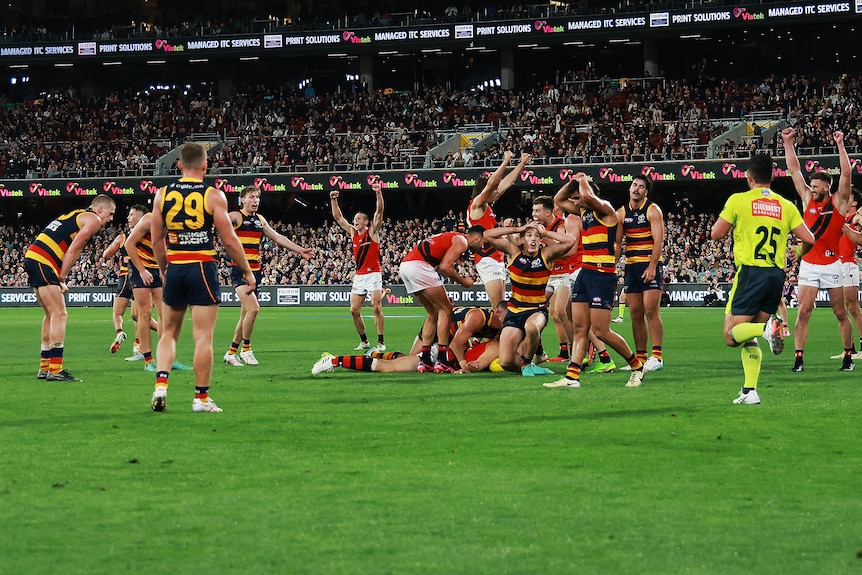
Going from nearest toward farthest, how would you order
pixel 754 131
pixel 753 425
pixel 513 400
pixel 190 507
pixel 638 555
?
pixel 638 555, pixel 190 507, pixel 753 425, pixel 513 400, pixel 754 131

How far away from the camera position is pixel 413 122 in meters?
55.8

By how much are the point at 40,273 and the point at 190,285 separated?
4.59 m

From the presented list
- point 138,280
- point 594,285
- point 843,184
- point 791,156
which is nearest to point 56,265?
point 138,280

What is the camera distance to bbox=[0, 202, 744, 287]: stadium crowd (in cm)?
4269

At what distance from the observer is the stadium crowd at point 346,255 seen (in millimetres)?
42688

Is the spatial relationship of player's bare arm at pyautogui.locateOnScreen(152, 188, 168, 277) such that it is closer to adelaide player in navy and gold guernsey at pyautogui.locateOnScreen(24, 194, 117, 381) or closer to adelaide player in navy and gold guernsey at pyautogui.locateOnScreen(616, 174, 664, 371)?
adelaide player in navy and gold guernsey at pyautogui.locateOnScreen(24, 194, 117, 381)

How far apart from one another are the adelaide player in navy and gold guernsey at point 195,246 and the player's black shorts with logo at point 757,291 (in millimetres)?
4689

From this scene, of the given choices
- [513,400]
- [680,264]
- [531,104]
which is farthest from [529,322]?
[531,104]

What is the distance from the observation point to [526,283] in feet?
44.8

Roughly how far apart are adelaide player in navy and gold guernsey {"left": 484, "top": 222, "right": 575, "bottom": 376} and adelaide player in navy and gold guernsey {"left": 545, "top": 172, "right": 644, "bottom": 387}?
2.42 ft

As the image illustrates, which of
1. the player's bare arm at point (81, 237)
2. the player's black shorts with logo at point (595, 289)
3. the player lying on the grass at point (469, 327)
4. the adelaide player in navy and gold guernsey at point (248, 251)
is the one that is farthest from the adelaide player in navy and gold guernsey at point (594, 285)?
the player's bare arm at point (81, 237)

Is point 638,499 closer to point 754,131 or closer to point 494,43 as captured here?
point 754,131

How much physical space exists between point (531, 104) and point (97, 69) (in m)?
27.7

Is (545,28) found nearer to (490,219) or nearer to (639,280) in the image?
(490,219)
